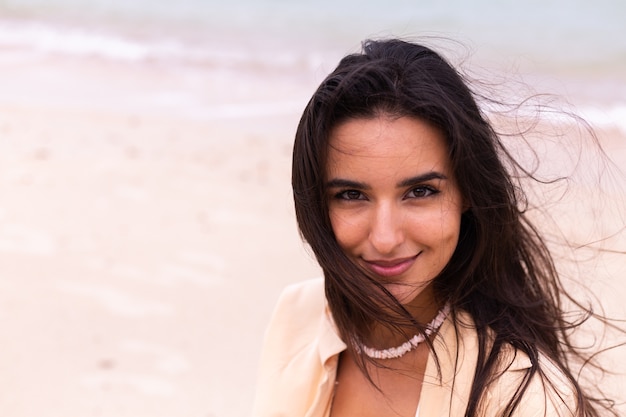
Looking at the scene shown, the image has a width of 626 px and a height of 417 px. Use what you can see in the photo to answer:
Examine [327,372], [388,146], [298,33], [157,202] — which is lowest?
[327,372]

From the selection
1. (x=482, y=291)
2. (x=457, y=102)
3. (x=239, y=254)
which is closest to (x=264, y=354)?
(x=482, y=291)

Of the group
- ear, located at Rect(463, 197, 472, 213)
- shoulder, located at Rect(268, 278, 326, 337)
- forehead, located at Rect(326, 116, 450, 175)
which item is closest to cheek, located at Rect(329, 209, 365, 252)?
forehead, located at Rect(326, 116, 450, 175)

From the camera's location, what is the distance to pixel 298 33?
42.2ft

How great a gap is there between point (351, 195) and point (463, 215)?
1.10ft

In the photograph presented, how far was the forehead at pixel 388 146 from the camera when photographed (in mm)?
2158

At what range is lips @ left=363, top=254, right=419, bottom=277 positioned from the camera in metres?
2.22

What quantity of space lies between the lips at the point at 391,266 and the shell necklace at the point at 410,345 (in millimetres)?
235

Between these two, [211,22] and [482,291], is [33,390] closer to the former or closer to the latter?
[482,291]

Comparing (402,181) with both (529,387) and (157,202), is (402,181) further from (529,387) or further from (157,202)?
(157,202)

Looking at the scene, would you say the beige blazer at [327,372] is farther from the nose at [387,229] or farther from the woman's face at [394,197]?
the nose at [387,229]

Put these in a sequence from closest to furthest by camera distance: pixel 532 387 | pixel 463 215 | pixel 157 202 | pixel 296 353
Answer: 1. pixel 532 387
2. pixel 463 215
3. pixel 296 353
4. pixel 157 202

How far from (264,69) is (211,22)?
369cm

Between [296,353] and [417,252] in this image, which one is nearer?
[417,252]

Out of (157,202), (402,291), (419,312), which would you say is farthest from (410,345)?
(157,202)
